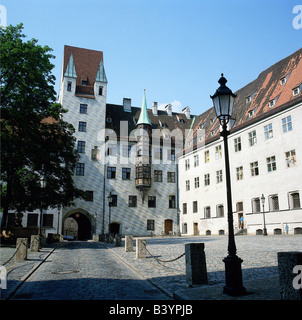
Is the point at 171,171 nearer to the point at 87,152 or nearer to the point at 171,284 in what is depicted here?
the point at 87,152

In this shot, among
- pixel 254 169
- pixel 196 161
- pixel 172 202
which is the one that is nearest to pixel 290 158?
pixel 254 169

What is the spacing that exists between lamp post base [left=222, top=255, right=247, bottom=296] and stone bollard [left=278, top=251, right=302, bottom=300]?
4.56 feet

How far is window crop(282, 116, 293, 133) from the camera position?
93.2 ft

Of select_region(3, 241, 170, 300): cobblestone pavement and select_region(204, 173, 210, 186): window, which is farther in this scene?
select_region(204, 173, 210, 186): window

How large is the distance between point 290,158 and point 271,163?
2497 mm

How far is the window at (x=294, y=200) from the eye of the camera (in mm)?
27438

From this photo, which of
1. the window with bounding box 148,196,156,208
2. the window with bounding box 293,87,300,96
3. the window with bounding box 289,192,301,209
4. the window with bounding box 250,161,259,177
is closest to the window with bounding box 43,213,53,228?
the window with bounding box 148,196,156,208

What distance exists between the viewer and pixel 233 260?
645cm

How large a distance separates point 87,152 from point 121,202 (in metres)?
8.61

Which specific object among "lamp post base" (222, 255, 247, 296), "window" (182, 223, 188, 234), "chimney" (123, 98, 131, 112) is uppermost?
"chimney" (123, 98, 131, 112)

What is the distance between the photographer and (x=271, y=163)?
30516 millimetres

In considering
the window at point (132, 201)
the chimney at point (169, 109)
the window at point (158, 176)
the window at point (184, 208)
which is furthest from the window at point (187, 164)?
the chimney at point (169, 109)

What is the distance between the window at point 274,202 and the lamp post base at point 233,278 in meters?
25.3

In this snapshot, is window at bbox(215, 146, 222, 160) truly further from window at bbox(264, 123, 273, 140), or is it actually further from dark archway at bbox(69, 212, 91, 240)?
dark archway at bbox(69, 212, 91, 240)
